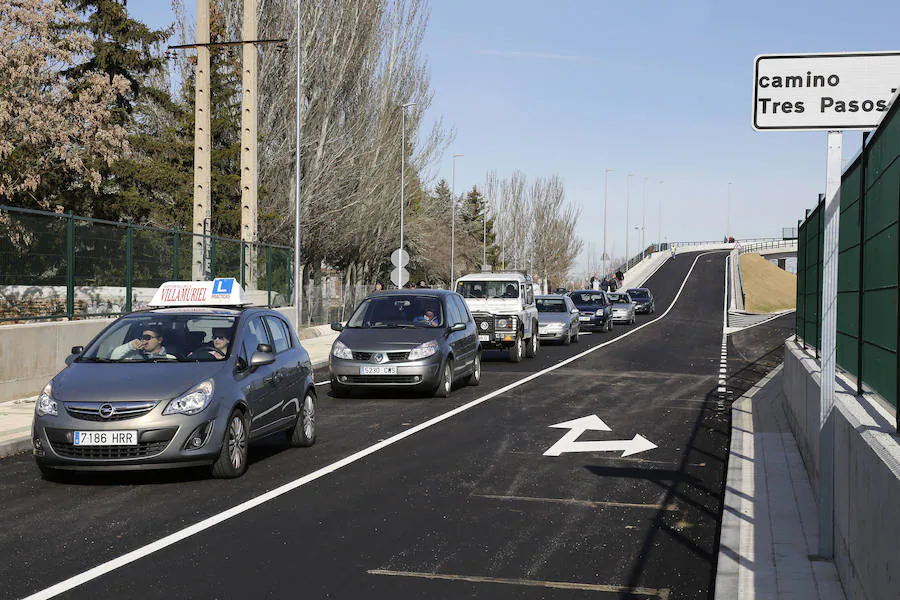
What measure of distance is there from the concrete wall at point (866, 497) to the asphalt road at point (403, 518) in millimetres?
914

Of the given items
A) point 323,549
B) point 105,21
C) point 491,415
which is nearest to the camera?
point 323,549

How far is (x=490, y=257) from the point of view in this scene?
99188mm

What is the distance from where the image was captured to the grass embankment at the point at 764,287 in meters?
70.7

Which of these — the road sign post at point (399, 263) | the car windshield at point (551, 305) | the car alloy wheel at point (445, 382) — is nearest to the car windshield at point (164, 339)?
the car alloy wheel at point (445, 382)

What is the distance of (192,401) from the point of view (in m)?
8.79

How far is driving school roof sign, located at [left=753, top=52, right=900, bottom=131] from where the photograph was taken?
6230 mm

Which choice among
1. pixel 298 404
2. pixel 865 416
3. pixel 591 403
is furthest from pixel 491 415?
pixel 865 416

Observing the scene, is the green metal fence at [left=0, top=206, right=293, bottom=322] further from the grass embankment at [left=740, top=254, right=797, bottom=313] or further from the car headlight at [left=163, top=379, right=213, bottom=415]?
the grass embankment at [left=740, top=254, right=797, bottom=313]

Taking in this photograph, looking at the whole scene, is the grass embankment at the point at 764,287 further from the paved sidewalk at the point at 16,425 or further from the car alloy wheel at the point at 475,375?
the paved sidewalk at the point at 16,425

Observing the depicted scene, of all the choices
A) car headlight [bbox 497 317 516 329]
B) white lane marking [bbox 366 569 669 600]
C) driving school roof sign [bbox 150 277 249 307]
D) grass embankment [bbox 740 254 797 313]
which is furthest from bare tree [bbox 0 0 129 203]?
grass embankment [bbox 740 254 797 313]

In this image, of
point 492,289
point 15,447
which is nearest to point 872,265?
point 15,447

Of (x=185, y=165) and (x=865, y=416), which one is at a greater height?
(x=185, y=165)

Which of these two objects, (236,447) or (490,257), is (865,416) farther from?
(490,257)

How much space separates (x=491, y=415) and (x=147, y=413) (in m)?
6.35
